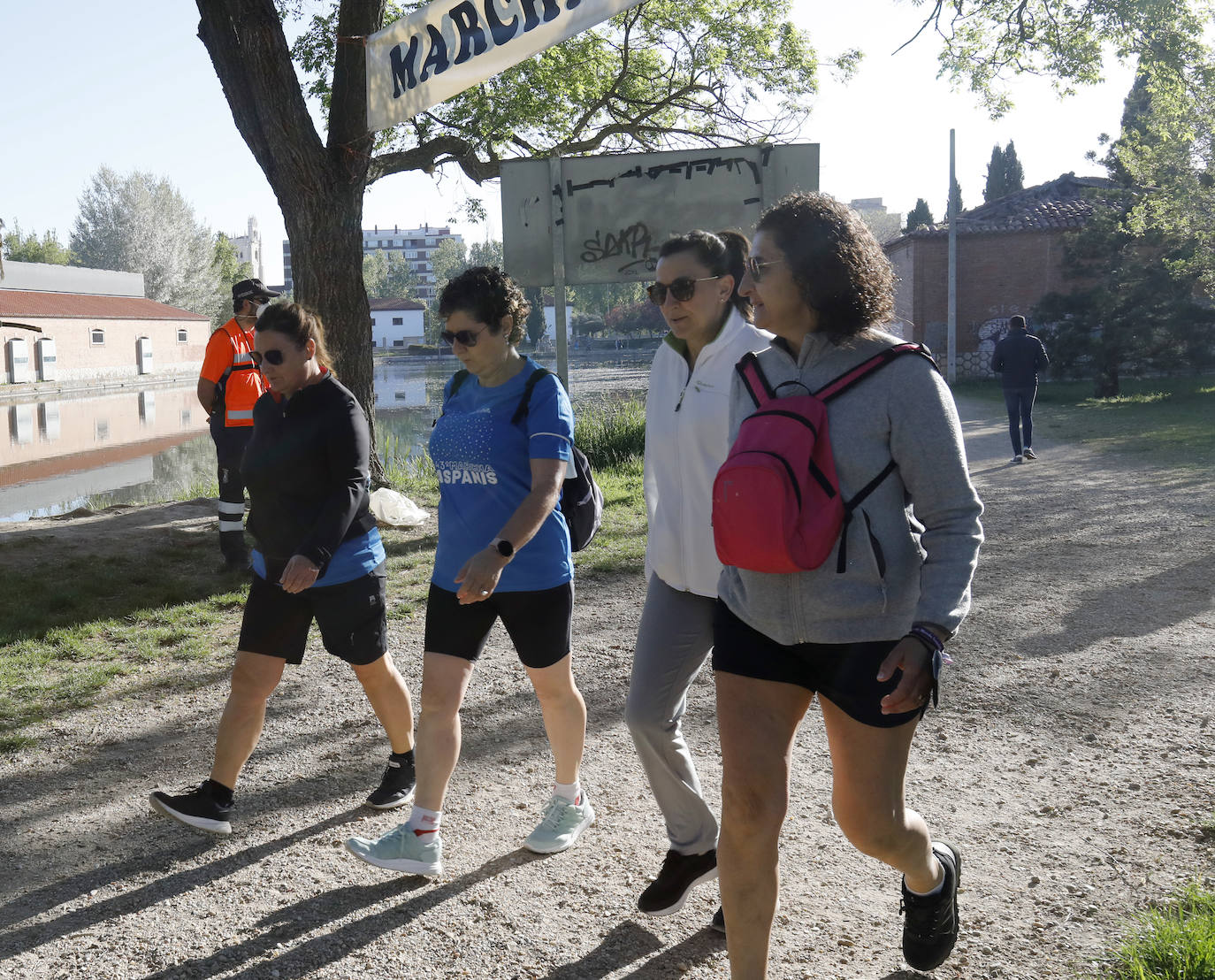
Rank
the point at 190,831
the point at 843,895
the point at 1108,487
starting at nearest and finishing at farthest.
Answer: the point at 843,895
the point at 190,831
the point at 1108,487

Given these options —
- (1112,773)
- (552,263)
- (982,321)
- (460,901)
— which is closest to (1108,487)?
(552,263)

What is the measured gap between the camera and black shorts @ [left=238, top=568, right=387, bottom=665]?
3750 mm

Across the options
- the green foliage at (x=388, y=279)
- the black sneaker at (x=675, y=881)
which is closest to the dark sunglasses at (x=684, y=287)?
the black sneaker at (x=675, y=881)

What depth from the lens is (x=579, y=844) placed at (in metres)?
3.73

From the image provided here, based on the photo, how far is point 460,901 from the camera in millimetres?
3324

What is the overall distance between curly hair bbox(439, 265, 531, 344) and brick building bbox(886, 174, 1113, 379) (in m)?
33.8

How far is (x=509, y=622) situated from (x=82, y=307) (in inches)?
2283

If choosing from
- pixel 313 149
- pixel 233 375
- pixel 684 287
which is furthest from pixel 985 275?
pixel 684 287

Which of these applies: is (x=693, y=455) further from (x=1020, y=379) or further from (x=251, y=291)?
(x=1020, y=379)

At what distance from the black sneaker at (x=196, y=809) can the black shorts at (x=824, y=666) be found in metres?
2.16

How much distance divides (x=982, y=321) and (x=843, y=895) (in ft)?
117

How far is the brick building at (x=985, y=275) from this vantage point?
3581cm

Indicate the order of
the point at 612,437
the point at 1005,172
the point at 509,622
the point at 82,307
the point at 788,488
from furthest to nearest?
1. the point at 1005,172
2. the point at 82,307
3. the point at 612,437
4. the point at 509,622
5. the point at 788,488

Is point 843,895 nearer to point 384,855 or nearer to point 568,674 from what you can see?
point 568,674
